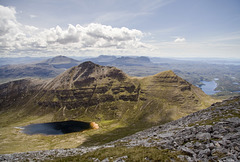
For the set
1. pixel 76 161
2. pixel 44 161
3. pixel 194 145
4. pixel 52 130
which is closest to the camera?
pixel 194 145

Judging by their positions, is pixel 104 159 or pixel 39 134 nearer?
pixel 104 159

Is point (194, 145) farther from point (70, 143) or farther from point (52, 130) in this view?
point (52, 130)

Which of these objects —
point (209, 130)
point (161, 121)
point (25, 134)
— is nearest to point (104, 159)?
point (209, 130)

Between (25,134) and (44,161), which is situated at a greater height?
(44,161)

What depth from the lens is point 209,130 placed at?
32.1m

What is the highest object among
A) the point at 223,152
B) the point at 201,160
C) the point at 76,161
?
the point at 223,152

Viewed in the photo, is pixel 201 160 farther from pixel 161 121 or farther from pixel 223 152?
pixel 161 121

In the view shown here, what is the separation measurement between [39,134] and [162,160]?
20300 centimetres

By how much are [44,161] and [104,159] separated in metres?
22.7

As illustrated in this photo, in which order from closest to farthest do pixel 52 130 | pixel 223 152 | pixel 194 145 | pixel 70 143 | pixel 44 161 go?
pixel 223 152 < pixel 194 145 < pixel 44 161 < pixel 70 143 < pixel 52 130

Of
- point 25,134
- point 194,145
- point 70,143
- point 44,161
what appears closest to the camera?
point 194,145

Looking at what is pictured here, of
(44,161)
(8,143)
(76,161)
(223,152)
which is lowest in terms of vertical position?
(8,143)

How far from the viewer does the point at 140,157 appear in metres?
25.5

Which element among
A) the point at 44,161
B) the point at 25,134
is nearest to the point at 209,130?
the point at 44,161
